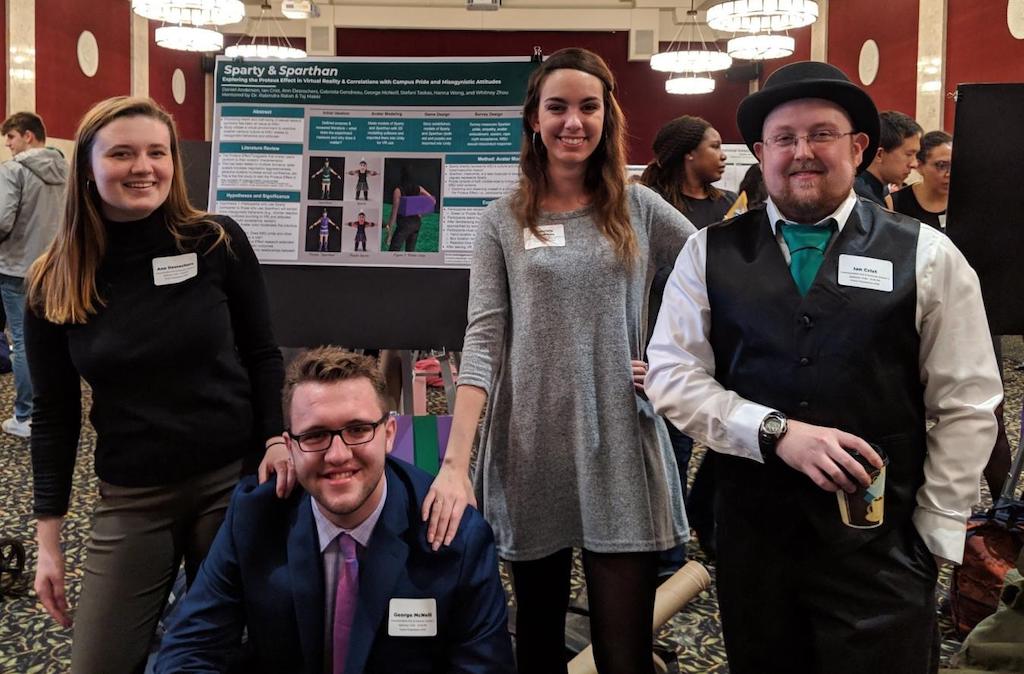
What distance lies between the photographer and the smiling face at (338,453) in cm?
147

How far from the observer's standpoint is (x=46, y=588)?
173 cm

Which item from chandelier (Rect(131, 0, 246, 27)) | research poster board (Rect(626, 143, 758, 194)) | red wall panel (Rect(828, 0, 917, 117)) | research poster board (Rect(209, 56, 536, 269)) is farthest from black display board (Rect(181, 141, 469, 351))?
red wall panel (Rect(828, 0, 917, 117))

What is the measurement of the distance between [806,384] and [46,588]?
1453mm

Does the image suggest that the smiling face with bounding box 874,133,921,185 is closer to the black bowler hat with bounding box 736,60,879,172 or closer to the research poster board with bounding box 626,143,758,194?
the black bowler hat with bounding box 736,60,879,172

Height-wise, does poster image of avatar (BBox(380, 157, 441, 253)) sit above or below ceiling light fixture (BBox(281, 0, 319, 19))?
below

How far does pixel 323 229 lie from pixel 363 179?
0.58 ft

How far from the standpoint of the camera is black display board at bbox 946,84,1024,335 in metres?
2.18

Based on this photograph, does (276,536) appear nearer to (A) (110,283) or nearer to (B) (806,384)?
(A) (110,283)

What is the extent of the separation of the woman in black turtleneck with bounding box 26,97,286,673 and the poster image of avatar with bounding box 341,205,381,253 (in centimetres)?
77

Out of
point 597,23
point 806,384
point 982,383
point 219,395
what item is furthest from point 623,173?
point 597,23

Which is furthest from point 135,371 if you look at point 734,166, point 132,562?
point 734,166

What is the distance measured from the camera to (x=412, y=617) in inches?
58.3

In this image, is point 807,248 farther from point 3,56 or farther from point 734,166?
point 3,56

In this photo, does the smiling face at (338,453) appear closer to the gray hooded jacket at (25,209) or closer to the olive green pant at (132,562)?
the olive green pant at (132,562)
